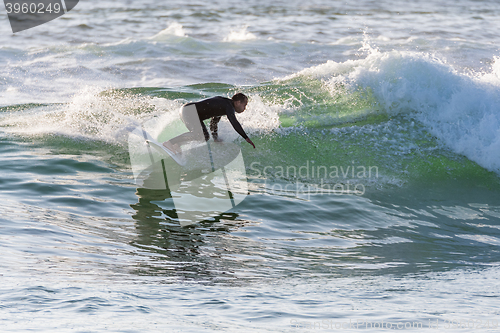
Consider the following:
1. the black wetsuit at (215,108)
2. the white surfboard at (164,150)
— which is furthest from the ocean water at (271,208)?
the black wetsuit at (215,108)

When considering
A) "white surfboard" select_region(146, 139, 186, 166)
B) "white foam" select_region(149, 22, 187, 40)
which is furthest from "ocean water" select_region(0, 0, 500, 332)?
"white foam" select_region(149, 22, 187, 40)

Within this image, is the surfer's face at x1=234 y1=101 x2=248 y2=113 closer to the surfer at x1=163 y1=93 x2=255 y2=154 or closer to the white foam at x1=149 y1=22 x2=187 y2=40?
the surfer at x1=163 y1=93 x2=255 y2=154

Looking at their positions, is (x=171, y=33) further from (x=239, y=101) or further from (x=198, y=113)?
(x=239, y=101)

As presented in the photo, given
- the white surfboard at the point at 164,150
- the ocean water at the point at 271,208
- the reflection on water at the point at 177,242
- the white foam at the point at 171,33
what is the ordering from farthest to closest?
the white foam at the point at 171,33 → the white surfboard at the point at 164,150 → the reflection on water at the point at 177,242 → the ocean water at the point at 271,208

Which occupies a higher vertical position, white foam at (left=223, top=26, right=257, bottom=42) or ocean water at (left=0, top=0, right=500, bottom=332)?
white foam at (left=223, top=26, right=257, bottom=42)

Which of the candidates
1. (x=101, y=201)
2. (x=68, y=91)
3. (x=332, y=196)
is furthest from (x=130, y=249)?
(x=68, y=91)

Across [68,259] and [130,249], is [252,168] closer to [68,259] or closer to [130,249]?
[130,249]

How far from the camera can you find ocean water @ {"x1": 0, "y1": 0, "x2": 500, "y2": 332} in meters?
3.97

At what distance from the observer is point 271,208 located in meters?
7.29

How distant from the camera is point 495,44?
945 inches

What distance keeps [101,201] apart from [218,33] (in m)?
19.3

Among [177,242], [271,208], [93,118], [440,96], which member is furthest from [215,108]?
[440,96]

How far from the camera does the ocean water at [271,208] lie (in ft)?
13.0

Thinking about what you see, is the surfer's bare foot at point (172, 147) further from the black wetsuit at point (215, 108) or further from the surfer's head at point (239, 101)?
the surfer's head at point (239, 101)
